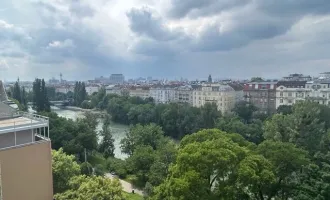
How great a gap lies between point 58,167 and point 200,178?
15.7 ft

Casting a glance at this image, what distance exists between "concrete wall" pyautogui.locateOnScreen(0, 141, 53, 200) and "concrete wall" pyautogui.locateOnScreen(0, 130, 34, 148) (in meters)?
0.40

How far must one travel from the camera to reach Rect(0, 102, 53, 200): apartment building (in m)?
6.23

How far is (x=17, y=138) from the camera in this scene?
6.73 metres

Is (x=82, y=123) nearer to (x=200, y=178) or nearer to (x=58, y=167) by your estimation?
(x=58, y=167)

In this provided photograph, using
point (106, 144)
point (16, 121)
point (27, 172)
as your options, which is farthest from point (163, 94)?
point (27, 172)

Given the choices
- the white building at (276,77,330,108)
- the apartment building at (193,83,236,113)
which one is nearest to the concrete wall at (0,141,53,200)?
the white building at (276,77,330,108)

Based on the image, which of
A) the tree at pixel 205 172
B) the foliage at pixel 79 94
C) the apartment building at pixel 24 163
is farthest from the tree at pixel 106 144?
the foliage at pixel 79 94

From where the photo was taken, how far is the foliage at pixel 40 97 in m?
35.8

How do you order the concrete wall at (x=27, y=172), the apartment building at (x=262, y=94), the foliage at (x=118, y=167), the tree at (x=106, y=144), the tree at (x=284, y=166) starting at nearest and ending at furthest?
the concrete wall at (x=27, y=172) → the tree at (x=284, y=166) → the foliage at (x=118, y=167) → the tree at (x=106, y=144) → the apartment building at (x=262, y=94)

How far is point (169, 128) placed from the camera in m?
28.2

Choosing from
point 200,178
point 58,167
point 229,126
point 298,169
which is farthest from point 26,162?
point 229,126

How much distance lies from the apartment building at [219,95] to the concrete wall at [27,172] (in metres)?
28.8

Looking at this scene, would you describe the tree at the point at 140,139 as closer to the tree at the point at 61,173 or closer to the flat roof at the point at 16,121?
the tree at the point at 61,173

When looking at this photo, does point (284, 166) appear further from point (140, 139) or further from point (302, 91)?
point (302, 91)
